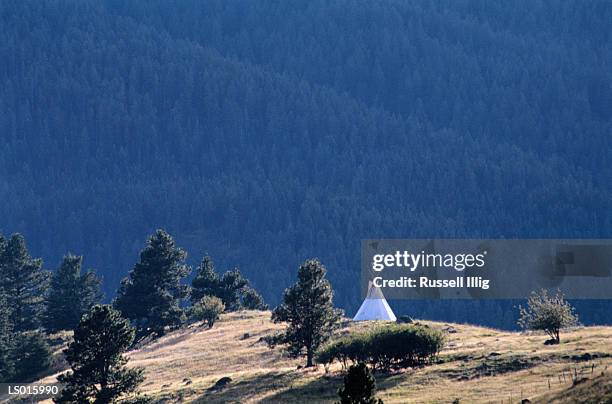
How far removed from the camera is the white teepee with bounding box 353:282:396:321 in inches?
4882

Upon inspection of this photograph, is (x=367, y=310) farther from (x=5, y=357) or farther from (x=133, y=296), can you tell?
(x=5, y=357)

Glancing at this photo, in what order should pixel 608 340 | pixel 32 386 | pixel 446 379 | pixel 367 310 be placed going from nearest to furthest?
pixel 446 379 < pixel 608 340 < pixel 32 386 < pixel 367 310

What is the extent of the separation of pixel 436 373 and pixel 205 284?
218ft

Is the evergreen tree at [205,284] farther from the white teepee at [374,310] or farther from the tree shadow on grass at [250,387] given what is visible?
the tree shadow on grass at [250,387]

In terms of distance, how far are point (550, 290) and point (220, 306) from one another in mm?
70769

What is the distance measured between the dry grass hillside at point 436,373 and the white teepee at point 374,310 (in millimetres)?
9001

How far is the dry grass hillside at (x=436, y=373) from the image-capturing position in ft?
224

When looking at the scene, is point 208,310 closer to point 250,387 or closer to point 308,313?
point 308,313

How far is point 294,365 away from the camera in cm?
9612

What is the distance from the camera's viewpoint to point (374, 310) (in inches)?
4931

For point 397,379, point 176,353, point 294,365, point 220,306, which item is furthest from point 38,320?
point 397,379

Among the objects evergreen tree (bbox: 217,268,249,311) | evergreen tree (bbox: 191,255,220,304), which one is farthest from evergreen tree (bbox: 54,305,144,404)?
evergreen tree (bbox: 217,268,249,311)

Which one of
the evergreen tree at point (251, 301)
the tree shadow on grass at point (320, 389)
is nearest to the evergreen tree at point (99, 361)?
the tree shadow on grass at point (320, 389)

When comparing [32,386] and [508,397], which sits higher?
[32,386]
